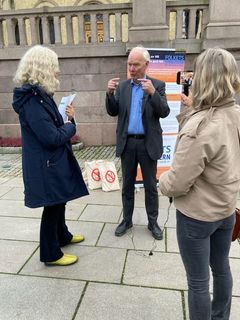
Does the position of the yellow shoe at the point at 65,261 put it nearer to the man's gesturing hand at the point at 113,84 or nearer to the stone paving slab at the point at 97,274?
the stone paving slab at the point at 97,274

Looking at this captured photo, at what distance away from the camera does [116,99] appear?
3326mm

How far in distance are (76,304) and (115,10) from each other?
708 cm

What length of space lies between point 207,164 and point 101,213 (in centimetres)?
270

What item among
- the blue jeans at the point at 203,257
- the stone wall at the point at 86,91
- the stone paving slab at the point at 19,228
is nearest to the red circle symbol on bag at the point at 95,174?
the stone paving slab at the point at 19,228

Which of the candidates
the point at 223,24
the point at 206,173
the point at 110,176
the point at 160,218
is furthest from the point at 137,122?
the point at 223,24

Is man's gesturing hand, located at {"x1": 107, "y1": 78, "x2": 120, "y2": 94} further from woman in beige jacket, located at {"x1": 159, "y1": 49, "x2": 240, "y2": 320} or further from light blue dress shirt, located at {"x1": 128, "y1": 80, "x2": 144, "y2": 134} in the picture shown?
woman in beige jacket, located at {"x1": 159, "y1": 49, "x2": 240, "y2": 320}

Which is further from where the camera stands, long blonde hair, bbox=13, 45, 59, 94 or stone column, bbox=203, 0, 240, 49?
stone column, bbox=203, 0, 240, 49

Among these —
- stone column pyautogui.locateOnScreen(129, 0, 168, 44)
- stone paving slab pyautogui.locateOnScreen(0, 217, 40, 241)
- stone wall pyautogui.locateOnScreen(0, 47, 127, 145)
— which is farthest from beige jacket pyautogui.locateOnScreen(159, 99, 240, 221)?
stone wall pyautogui.locateOnScreen(0, 47, 127, 145)

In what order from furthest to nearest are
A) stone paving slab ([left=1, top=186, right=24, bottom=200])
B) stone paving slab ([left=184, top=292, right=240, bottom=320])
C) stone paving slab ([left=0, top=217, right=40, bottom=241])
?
stone paving slab ([left=1, top=186, right=24, bottom=200])
stone paving slab ([left=0, top=217, right=40, bottom=241])
stone paving slab ([left=184, top=292, right=240, bottom=320])

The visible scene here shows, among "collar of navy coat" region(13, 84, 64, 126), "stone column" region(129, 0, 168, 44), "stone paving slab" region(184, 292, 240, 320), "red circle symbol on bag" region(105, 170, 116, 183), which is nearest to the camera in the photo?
"stone paving slab" region(184, 292, 240, 320)

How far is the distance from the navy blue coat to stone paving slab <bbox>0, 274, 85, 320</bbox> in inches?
27.0

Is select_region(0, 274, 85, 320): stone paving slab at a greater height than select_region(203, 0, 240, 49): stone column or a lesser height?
lesser

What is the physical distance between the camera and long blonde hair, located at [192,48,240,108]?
1536 millimetres

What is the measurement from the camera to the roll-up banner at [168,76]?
4.62 m
